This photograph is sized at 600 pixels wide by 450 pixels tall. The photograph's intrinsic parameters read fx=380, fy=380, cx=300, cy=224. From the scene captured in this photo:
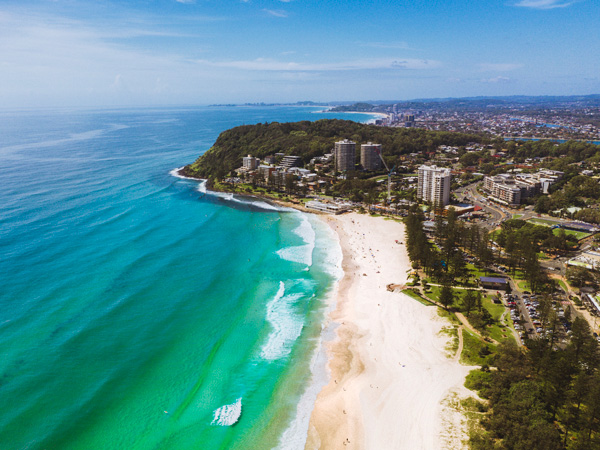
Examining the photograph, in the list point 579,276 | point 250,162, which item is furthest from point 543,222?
point 250,162

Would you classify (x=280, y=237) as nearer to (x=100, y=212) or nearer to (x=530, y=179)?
(x=100, y=212)

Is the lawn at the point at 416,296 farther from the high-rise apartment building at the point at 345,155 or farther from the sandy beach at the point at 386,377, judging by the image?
the high-rise apartment building at the point at 345,155

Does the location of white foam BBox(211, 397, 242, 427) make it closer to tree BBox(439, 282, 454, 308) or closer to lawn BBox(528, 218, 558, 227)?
tree BBox(439, 282, 454, 308)

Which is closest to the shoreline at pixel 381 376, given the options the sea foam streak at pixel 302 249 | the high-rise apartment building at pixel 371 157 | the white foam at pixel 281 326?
the white foam at pixel 281 326

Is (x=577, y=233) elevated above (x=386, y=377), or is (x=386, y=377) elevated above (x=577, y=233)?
(x=577, y=233)

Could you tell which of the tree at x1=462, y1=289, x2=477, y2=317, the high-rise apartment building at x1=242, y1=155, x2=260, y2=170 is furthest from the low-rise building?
the high-rise apartment building at x1=242, y1=155, x2=260, y2=170

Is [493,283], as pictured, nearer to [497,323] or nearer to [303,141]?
[497,323]

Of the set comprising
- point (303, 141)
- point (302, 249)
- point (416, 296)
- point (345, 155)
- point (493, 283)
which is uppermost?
point (303, 141)
